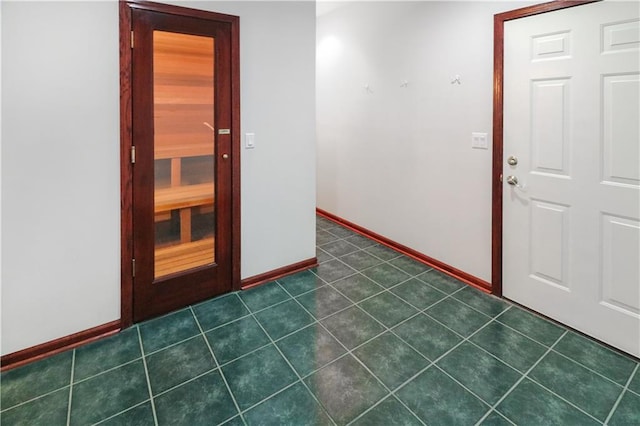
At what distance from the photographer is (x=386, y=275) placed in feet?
10.3

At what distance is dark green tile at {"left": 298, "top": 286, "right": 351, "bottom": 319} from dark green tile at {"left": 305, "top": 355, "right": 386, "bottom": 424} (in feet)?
1.78

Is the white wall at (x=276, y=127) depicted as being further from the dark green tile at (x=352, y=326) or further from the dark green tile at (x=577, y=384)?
the dark green tile at (x=577, y=384)

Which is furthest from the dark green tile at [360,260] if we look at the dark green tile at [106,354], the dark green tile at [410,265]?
the dark green tile at [106,354]

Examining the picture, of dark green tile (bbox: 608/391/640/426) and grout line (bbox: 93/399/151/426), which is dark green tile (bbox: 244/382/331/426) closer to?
grout line (bbox: 93/399/151/426)

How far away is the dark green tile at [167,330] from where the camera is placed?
2.19 meters

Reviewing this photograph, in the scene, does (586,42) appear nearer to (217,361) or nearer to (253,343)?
(253,343)

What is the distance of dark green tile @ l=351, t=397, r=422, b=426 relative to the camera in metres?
1.62

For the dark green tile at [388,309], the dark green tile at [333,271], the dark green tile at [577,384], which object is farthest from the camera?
the dark green tile at [333,271]

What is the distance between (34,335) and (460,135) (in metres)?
3.26

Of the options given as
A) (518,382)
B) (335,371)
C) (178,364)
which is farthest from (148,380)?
(518,382)

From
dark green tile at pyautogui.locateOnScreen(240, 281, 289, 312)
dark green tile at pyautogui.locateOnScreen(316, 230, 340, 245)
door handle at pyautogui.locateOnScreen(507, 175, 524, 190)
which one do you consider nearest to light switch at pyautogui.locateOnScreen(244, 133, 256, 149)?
dark green tile at pyautogui.locateOnScreen(240, 281, 289, 312)

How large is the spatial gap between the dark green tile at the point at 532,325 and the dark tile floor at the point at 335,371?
12mm

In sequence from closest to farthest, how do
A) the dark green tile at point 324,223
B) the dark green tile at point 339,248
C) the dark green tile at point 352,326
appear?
1. the dark green tile at point 352,326
2. the dark green tile at point 339,248
3. the dark green tile at point 324,223

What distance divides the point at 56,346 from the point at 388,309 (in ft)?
7.00
